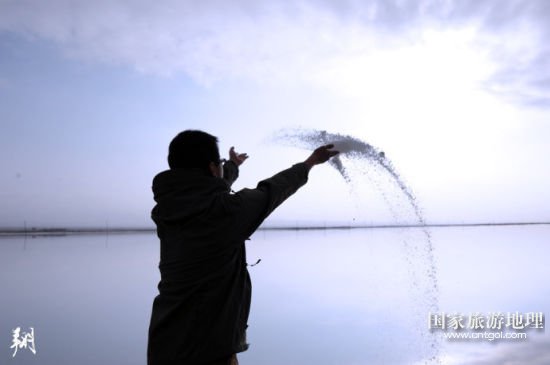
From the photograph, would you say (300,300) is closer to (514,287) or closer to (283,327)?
(283,327)

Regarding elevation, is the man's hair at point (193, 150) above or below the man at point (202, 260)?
above

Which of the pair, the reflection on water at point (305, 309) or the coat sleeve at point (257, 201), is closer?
the coat sleeve at point (257, 201)

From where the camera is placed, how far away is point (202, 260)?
1.98 meters

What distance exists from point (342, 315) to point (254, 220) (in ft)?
21.2

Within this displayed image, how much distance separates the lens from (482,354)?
5742 mm

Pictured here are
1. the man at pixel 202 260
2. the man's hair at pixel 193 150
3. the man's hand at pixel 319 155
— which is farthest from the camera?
the man's hand at pixel 319 155

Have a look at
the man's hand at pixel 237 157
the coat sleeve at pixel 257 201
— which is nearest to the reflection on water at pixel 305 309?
the man's hand at pixel 237 157

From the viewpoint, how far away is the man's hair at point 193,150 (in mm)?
2080

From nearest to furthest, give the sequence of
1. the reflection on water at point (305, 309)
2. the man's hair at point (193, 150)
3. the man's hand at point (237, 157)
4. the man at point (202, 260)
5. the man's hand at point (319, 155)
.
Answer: the man at point (202, 260) < the man's hair at point (193, 150) < the man's hand at point (319, 155) < the man's hand at point (237, 157) < the reflection on water at point (305, 309)

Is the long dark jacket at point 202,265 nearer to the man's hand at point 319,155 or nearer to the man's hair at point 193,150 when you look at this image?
the man's hair at point 193,150

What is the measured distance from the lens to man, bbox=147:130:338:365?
1.96 meters

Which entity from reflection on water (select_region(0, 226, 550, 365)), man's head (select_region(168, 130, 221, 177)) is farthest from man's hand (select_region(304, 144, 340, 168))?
reflection on water (select_region(0, 226, 550, 365))

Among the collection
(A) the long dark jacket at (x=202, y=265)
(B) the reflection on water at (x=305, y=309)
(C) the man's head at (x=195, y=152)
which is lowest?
(B) the reflection on water at (x=305, y=309)

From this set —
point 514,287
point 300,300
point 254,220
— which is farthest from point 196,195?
point 514,287
